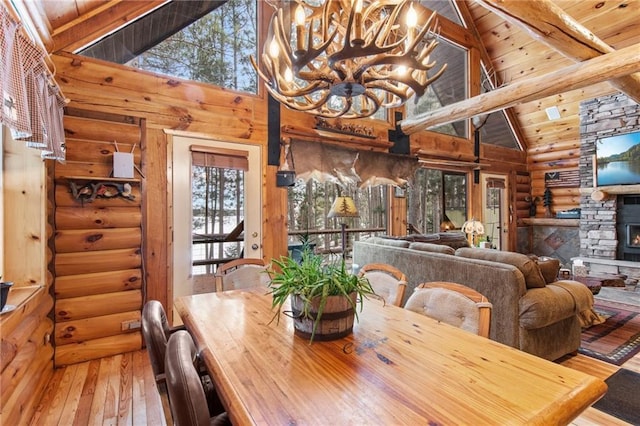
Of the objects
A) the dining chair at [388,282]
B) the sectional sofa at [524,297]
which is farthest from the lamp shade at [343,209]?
the dining chair at [388,282]

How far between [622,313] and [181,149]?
5549 millimetres

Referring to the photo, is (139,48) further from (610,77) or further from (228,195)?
(610,77)

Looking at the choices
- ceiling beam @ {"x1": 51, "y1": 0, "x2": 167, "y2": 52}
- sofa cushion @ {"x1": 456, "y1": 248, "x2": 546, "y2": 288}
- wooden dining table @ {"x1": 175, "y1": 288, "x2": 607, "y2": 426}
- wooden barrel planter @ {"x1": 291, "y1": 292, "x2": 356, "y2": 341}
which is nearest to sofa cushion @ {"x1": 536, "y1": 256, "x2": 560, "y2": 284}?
sofa cushion @ {"x1": 456, "y1": 248, "x2": 546, "y2": 288}

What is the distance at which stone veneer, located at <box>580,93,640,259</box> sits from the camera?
5512 millimetres

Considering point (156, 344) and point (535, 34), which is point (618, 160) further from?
point (156, 344)

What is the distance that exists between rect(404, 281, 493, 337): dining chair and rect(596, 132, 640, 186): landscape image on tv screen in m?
6.01

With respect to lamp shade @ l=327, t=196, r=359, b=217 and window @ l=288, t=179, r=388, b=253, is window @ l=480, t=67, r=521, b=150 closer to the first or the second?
window @ l=288, t=179, r=388, b=253

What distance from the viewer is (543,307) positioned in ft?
7.86

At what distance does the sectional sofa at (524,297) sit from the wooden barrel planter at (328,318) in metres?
1.80

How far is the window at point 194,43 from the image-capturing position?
10.9 feet

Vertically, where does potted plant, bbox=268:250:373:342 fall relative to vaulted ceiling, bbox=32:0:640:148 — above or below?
below

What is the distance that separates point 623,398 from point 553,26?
3068 millimetres

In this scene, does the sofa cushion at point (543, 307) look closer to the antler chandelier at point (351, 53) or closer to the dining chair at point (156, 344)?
the antler chandelier at point (351, 53)

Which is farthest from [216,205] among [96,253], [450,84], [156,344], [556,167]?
[556,167]
